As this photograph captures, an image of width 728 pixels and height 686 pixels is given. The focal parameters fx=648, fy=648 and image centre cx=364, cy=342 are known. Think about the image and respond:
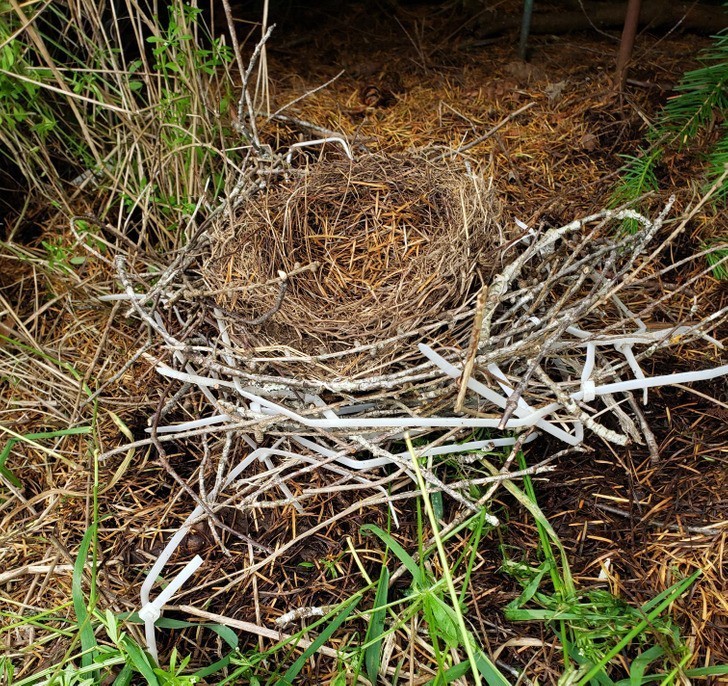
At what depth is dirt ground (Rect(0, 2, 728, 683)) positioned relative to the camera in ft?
4.29

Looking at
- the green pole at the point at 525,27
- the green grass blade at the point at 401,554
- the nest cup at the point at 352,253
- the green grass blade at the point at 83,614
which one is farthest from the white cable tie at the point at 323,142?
the green grass blade at the point at 83,614

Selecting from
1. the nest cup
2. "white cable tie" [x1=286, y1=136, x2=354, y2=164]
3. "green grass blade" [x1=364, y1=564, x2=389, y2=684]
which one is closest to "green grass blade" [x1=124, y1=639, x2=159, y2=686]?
"green grass blade" [x1=364, y1=564, x2=389, y2=684]

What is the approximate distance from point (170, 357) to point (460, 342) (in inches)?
29.3

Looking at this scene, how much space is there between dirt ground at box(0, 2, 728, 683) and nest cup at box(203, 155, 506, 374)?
0.20 metres

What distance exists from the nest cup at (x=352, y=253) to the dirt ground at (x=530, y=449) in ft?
0.66

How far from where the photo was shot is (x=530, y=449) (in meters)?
1.48

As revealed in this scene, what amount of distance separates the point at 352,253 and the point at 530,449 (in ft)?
2.13

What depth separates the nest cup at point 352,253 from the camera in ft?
4.84

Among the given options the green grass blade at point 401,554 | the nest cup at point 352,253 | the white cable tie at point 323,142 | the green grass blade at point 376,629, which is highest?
the white cable tie at point 323,142

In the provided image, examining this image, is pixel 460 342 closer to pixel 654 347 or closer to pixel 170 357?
pixel 654 347

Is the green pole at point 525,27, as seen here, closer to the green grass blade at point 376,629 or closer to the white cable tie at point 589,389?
the white cable tie at point 589,389

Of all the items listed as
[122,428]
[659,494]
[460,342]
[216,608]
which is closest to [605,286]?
[460,342]

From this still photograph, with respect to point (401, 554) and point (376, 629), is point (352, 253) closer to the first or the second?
point (401, 554)

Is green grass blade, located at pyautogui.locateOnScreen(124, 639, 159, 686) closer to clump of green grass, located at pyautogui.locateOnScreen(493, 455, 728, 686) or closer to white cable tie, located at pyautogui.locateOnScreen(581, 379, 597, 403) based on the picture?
clump of green grass, located at pyautogui.locateOnScreen(493, 455, 728, 686)
